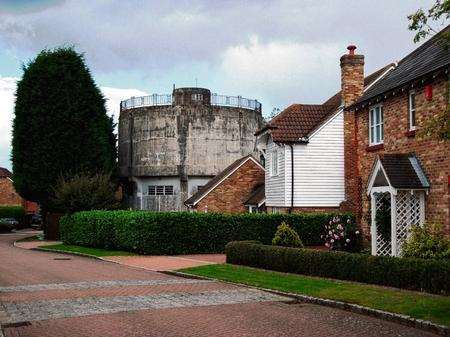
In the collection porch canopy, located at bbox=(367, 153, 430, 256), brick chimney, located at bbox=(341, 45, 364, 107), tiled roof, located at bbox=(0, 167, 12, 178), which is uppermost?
brick chimney, located at bbox=(341, 45, 364, 107)

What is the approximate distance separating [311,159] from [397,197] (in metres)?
10.3

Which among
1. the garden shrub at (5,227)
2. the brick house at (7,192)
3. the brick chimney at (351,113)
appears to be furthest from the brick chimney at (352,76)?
the brick house at (7,192)

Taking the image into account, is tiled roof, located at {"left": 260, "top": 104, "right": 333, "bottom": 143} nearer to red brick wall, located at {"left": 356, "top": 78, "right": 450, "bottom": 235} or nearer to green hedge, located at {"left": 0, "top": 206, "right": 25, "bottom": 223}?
red brick wall, located at {"left": 356, "top": 78, "right": 450, "bottom": 235}

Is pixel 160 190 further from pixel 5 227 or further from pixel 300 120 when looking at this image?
pixel 300 120

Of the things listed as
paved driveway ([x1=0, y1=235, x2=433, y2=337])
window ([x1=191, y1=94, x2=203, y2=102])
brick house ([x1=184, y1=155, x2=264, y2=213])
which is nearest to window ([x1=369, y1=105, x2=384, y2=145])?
paved driveway ([x1=0, y1=235, x2=433, y2=337])

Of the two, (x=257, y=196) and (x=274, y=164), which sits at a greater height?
(x=274, y=164)

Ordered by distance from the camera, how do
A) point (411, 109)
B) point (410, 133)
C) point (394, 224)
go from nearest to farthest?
point (394, 224) → point (410, 133) → point (411, 109)

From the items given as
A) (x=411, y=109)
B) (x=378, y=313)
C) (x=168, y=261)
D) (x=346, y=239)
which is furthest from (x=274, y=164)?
(x=378, y=313)

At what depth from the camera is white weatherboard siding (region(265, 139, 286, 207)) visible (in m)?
30.1

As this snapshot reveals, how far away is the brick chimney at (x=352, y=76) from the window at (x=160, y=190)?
1046 inches

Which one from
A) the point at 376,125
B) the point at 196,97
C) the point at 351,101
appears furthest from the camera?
the point at 196,97

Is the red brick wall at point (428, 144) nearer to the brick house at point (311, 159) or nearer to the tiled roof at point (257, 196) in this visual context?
the brick house at point (311, 159)

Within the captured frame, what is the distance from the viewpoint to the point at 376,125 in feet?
75.7

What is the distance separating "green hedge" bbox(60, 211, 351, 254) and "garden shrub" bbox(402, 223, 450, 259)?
1142cm
